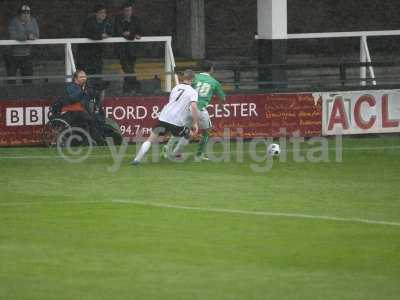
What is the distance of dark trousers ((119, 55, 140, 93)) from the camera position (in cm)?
2756

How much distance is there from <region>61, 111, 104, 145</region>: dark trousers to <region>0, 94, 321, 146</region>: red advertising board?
0.95 meters

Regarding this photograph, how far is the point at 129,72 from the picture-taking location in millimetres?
28547

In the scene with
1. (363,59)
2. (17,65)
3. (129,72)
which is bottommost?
(129,72)

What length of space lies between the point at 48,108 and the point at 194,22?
9.01 metres

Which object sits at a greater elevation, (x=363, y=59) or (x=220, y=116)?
(x=363, y=59)

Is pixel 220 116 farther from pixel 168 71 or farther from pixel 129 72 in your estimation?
pixel 129 72

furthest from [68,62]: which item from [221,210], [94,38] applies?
[221,210]

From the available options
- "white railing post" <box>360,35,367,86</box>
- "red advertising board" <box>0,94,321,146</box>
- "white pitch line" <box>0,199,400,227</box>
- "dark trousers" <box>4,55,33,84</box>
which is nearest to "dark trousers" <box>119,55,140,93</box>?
"red advertising board" <box>0,94,321,146</box>

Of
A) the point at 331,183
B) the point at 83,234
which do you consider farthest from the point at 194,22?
the point at 83,234

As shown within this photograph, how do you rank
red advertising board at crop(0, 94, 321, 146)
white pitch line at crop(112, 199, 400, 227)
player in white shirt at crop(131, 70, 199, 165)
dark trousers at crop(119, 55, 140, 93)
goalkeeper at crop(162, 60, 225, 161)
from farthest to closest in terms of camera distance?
dark trousers at crop(119, 55, 140, 93), red advertising board at crop(0, 94, 321, 146), goalkeeper at crop(162, 60, 225, 161), player in white shirt at crop(131, 70, 199, 165), white pitch line at crop(112, 199, 400, 227)

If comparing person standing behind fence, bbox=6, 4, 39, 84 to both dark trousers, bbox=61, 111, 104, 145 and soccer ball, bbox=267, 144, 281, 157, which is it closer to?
dark trousers, bbox=61, 111, 104, 145

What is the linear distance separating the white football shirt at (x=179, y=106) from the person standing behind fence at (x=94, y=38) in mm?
5126

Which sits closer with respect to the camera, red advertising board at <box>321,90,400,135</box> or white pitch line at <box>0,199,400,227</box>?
white pitch line at <box>0,199,400,227</box>

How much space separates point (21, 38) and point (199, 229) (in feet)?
41.3
